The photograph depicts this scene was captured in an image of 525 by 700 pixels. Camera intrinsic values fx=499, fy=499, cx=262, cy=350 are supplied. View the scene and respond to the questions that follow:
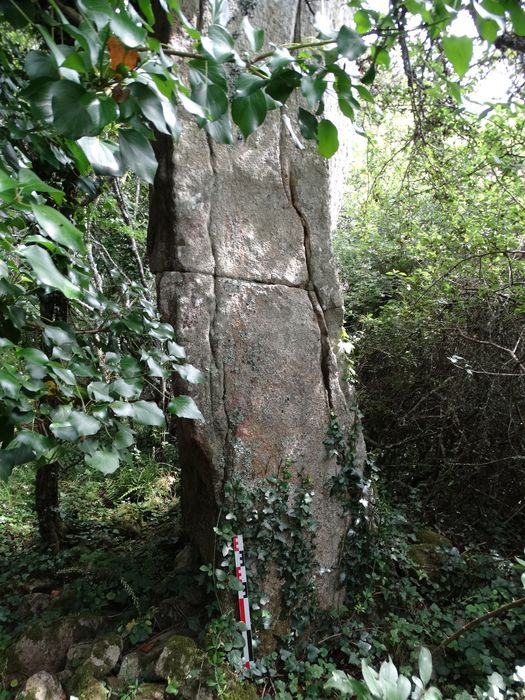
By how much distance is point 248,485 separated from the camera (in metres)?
2.78

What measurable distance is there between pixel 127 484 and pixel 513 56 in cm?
558

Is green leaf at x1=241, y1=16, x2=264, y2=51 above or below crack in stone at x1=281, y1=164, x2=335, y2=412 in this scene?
above

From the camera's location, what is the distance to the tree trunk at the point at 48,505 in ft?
11.9

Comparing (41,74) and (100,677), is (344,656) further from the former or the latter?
(41,74)

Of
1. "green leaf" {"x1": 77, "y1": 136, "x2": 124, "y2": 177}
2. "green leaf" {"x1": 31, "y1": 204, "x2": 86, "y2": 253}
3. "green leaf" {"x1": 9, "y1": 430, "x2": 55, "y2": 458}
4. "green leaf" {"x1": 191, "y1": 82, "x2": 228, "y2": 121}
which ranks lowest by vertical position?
"green leaf" {"x1": 9, "y1": 430, "x2": 55, "y2": 458}

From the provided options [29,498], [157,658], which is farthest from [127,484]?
[157,658]

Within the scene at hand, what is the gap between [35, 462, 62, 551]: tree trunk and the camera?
3.64m

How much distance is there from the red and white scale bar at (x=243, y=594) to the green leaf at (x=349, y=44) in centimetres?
232

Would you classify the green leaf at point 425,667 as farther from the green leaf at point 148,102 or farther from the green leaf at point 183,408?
the green leaf at point 148,102

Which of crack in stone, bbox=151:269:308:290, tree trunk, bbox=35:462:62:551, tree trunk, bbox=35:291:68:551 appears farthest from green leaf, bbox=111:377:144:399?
tree trunk, bbox=35:462:62:551

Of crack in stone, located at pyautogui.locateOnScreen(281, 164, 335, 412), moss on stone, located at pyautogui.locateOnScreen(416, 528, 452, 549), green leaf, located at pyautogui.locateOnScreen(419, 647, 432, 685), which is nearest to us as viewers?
green leaf, located at pyautogui.locateOnScreen(419, 647, 432, 685)

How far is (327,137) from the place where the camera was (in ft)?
3.97

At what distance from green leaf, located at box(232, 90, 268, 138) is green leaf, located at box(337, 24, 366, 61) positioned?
7.6 inches

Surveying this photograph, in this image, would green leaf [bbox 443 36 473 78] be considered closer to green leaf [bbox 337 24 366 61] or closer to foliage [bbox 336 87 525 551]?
green leaf [bbox 337 24 366 61]
